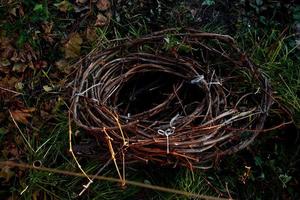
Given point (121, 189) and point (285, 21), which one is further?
point (285, 21)

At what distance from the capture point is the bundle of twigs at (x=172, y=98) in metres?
1.95

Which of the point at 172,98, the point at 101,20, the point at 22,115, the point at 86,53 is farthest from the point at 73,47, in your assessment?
the point at 172,98

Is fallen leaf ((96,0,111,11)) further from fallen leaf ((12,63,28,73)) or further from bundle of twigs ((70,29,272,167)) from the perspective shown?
fallen leaf ((12,63,28,73))

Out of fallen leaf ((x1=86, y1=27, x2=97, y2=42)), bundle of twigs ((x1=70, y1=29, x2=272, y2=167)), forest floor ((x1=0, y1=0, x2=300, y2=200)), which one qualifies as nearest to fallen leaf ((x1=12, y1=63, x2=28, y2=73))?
forest floor ((x1=0, y1=0, x2=300, y2=200))

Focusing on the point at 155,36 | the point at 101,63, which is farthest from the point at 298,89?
the point at 101,63

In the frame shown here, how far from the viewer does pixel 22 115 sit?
8.01ft

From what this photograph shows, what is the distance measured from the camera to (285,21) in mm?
2721

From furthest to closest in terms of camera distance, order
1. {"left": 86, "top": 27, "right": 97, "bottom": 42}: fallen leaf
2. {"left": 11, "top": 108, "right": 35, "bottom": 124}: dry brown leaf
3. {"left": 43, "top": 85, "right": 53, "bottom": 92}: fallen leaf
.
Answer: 1. {"left": 86, "top": 27, "right": 97, "bottom": 42}: fallen leaf
2. {"left": 43, "top": 85, "right": 53, "bottom": 92}: fallen leaf
3. {"left": 11, "top": 108, "right": 35, "bottom": 124}: dry brown leaf

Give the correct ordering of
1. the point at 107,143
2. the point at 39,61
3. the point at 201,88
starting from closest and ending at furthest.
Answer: the point at 107,143, the point at 201,88, the point at 39,61

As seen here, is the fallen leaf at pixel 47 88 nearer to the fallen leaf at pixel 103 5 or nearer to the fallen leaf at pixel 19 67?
the fallen leaf at pixel 19 67

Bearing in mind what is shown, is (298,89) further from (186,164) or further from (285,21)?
(186,164)

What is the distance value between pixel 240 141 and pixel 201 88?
317 mm

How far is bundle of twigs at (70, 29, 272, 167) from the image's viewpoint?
1954 millimetres

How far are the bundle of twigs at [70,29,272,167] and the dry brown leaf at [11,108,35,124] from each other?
389 mm
